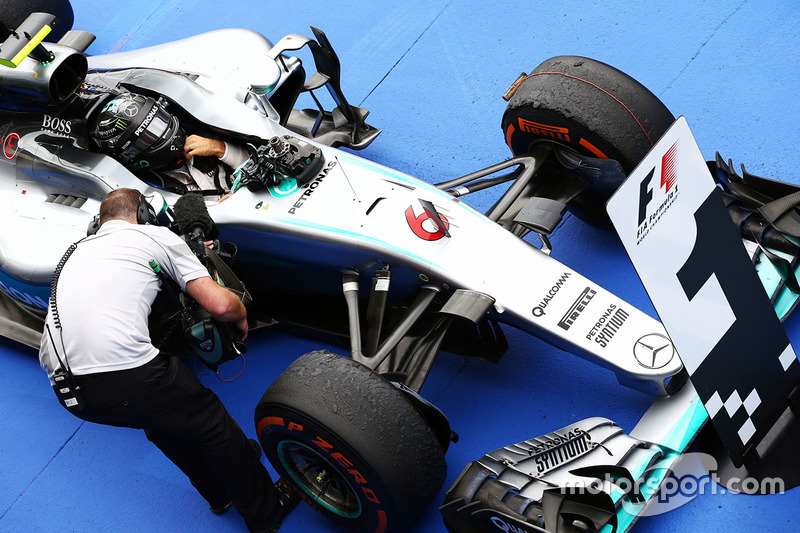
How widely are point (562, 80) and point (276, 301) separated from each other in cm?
191

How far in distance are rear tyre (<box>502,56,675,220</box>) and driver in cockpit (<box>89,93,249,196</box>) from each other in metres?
1.62

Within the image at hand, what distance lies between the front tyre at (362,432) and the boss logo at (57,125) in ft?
7.17

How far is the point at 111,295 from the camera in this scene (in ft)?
10.9

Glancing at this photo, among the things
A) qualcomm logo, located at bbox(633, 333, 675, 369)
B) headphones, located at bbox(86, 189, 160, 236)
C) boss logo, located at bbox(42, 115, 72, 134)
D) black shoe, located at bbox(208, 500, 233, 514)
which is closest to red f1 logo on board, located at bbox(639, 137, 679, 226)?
qualcomm logo, located at bbox(633, 333, 675, 369)

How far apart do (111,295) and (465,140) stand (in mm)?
2722

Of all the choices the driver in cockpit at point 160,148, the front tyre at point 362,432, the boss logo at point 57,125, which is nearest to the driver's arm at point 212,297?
the front tyre at point 362,432

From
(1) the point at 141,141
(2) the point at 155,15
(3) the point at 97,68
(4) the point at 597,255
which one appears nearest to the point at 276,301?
(1) the point at 141,141

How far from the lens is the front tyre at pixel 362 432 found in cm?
316

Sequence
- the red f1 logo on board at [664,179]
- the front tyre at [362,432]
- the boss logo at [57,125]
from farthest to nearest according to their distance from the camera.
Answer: the boss logo at [57,125], the front tyre at [362,432], the red f1 logo on board at [664,179]

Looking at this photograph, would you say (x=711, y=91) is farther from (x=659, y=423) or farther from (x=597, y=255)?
(x=659, y=423)

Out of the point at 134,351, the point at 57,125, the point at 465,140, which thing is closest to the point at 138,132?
the point at 57,125

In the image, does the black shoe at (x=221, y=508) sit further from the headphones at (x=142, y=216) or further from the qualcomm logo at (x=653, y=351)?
the qualcomm logo at (x=653, y=351)

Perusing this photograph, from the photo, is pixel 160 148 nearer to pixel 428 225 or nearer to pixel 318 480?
pixel 428 225

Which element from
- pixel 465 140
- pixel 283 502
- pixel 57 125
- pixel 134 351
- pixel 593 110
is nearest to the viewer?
pixel 134 351
